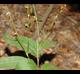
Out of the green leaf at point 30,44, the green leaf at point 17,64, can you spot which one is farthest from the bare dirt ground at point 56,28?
the green leaf at point 17,64

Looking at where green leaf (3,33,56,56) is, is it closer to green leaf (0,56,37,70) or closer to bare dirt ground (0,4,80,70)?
green leaf (0,56,37,70)

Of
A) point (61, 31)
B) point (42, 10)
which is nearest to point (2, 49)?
point (61, 31)

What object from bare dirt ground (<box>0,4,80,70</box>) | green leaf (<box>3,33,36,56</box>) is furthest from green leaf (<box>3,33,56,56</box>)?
bare dirt ground (<box>0,4,80,70</box>)

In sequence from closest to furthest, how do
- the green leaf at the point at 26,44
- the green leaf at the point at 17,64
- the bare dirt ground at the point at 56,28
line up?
the green leaf at the point at 17,64, the green leaf at the point at 26,44, the bare dirt ground at the point at 56,28

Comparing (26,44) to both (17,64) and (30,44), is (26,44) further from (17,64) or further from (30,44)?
(17,64)

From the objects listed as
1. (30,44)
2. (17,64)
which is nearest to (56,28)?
(30,44)

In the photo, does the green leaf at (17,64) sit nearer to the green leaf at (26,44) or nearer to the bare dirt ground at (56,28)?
the green leaf at (26,44)
